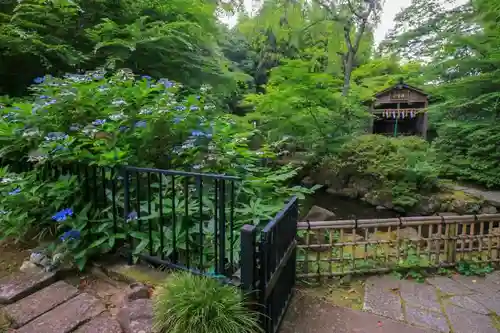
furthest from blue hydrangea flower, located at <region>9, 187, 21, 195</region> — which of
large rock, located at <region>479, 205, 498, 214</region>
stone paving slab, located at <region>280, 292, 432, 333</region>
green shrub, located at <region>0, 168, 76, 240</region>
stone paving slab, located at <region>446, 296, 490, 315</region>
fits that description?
large rock, located at <region>479, 205, 498, 214</region>

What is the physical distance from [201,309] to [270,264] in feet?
1.23

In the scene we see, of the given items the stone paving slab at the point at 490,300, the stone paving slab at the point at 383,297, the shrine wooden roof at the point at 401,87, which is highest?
the shrine wooden roof at the point at 401,87

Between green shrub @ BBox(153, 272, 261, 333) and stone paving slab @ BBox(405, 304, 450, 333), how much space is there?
1199 mm

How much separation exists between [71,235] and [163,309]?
830 mm

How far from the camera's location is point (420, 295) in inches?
87.3

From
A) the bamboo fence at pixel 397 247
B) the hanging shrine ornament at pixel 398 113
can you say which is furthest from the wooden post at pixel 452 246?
the hanging shrine ornament at pixel 398 113

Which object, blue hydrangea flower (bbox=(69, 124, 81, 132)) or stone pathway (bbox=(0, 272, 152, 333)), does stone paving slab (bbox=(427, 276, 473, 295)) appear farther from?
blue hydrangea flower (bbox=(69, 124, 81, 132))

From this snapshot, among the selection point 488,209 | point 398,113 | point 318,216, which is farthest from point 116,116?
point 398,113

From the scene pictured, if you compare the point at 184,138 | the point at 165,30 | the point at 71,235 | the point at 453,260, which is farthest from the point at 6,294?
the point at 453,260

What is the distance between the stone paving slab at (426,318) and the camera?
6.04ft

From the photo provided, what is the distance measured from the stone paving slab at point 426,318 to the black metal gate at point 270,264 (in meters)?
0.85

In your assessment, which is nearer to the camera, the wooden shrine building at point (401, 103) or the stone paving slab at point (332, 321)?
the stone paving slab at point (332, 321)

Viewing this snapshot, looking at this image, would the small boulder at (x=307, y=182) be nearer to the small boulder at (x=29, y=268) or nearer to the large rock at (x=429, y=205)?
the large rock at (x=429, y=205)

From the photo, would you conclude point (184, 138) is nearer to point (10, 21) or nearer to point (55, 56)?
point (55, 56)
